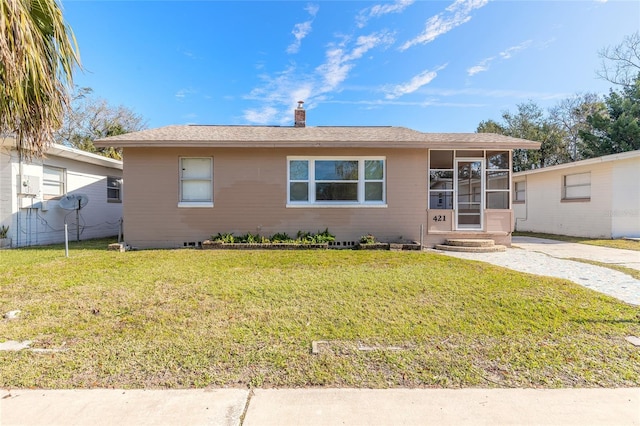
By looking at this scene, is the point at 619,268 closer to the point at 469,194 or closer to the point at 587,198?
the point at 469,194

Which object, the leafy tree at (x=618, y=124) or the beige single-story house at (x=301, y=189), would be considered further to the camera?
the leafy tree at (x=618, y=124)

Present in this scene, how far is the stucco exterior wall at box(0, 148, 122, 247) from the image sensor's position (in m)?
9.05

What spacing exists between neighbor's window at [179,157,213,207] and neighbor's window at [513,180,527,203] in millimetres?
16928

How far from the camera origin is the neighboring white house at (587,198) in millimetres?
11461

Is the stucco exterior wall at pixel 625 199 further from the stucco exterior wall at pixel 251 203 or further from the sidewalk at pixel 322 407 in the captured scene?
the sidewalk at pixel 322 407

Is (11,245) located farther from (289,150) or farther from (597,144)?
(597,144)

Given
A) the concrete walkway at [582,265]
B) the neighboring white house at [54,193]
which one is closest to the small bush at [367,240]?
the concrete walkway at [582,265]

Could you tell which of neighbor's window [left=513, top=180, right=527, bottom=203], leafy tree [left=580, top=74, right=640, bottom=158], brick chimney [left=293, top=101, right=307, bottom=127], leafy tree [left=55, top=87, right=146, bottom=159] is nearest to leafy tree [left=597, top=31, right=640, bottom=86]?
leafy tree [left=580, top=74, right=640, bottom=158]

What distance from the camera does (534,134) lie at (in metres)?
23.6

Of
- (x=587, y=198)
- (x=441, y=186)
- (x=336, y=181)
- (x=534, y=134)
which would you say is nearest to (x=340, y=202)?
(x=336, y=181)

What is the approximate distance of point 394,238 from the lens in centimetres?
905

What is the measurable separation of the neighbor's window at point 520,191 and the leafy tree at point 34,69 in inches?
771

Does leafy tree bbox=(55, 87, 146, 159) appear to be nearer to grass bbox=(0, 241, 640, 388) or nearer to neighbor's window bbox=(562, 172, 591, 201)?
grass bbox=(0, 241, 640, 388)

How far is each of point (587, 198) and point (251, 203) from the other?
48.1 ft
